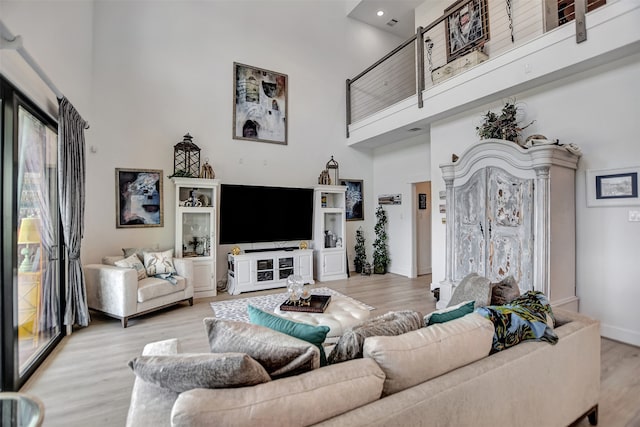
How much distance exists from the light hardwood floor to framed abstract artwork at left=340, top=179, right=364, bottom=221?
2706 millimetres

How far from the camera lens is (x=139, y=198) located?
16.2 ft

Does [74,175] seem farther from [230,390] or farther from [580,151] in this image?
[580,151]

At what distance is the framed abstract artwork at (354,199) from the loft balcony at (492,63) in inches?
33.0

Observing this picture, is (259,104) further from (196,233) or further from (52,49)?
(52,49)

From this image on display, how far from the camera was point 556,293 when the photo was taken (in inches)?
133

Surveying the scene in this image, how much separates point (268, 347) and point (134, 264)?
3666 millimetres

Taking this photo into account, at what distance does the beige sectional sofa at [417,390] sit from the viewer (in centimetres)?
97

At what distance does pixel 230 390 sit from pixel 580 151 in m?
4.29

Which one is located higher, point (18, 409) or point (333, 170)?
point (333, 170)

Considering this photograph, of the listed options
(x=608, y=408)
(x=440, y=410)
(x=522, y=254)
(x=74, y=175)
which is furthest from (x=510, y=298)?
(x=74, y=175)

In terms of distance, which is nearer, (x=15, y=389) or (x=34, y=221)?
(x=15, y=389)

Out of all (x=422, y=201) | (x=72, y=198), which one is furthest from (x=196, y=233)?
(x=422, y=201)

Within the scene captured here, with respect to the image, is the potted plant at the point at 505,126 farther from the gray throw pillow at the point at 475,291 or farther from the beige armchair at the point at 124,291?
the beige armchair at the point at 124,291

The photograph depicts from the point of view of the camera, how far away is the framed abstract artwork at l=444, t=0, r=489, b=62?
5.10m
